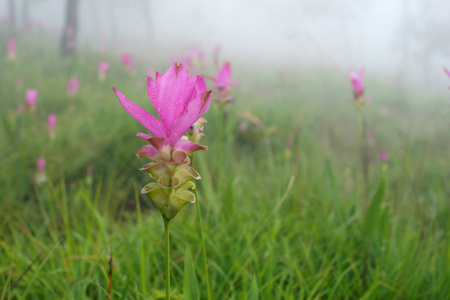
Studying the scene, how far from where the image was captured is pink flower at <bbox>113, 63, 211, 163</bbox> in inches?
16.0

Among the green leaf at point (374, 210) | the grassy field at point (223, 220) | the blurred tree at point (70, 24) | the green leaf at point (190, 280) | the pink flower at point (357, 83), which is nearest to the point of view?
the green leaf at point (190, 280)

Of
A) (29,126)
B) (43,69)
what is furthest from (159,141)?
(43,69)

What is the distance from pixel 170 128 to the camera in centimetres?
43

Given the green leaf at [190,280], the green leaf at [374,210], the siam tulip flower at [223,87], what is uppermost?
the siam tulip flower at [223,87]

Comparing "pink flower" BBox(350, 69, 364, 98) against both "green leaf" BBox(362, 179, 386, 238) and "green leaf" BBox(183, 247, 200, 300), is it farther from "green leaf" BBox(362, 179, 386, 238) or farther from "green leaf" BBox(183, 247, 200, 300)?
"green leaf" BBox(183, 247, 200, 300)

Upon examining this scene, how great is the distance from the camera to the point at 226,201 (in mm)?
1355

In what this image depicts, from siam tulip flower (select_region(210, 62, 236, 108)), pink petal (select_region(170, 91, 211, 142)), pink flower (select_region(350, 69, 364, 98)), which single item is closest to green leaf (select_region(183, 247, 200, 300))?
pink petal (select_region(170, 91, 211, 142))


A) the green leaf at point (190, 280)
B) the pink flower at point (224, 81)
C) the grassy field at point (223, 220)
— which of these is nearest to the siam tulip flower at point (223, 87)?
the pink flower at point (224, 81)

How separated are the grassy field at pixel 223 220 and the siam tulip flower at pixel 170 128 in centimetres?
13

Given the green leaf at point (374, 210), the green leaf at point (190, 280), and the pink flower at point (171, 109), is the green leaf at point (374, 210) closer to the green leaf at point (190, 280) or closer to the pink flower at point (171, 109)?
the green leaf at point (190, 280)

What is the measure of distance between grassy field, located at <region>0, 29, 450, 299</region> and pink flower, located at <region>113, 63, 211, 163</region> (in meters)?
0.13

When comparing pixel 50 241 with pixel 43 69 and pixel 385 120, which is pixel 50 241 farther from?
pixel 43 69

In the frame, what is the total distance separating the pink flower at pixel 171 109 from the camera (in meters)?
0.41

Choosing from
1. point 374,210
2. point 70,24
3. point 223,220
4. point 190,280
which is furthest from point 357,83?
point 70,24
